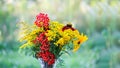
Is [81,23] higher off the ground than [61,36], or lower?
higher

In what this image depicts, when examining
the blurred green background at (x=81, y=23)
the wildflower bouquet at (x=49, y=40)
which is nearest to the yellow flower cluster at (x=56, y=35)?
the wildflower bouquet at (x=49, y=40)

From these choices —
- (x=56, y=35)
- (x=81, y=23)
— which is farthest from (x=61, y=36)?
(x=81, y=23)

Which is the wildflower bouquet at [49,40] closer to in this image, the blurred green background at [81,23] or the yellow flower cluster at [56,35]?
the yellow flower cluster at [56,35]

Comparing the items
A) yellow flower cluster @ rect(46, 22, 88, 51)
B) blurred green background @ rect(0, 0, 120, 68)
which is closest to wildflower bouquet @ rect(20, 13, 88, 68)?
yellow flower cluster @ rect(46, 22, 88, 51)

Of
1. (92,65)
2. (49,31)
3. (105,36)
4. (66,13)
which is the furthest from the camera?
(66,13)

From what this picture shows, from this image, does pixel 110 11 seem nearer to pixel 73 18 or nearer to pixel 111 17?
pixel 111 17

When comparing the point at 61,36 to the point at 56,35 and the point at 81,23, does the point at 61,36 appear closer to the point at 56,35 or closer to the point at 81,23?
the point at 56,35

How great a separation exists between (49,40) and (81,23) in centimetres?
422

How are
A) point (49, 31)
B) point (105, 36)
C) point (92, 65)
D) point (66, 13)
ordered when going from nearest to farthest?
1. point (49, 31)
2. point (92, 65)
3. point (105, 36)
4. point (66, 13)

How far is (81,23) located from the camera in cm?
784

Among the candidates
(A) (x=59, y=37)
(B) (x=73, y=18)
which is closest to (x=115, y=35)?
(B) (x=73, y=18)

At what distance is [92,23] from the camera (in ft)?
26.0

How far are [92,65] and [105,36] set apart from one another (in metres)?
0.96

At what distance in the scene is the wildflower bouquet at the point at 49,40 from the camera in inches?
143
